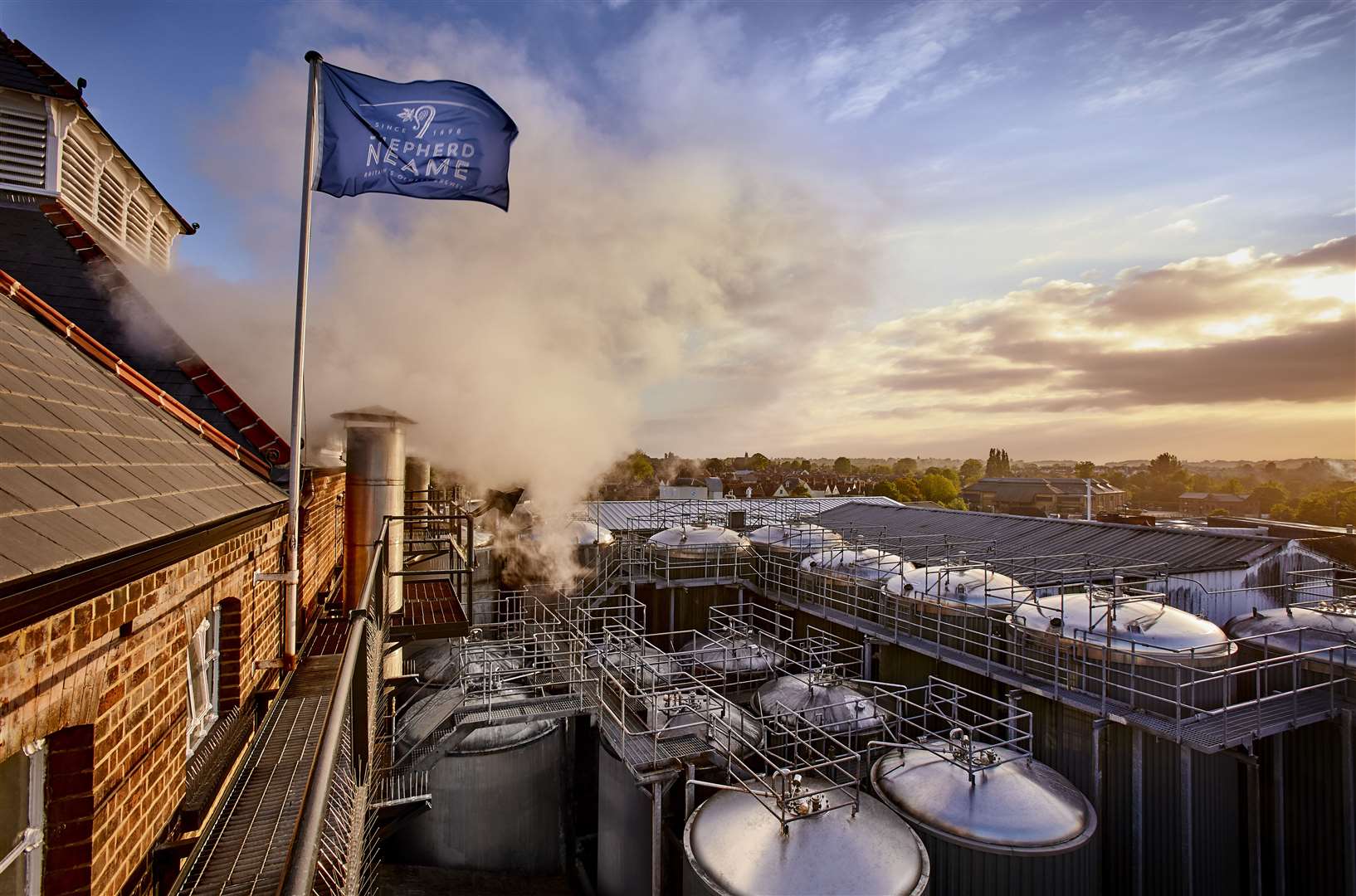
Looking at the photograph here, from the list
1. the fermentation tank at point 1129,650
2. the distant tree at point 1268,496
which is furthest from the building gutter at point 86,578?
the distant tree at point 1268,496

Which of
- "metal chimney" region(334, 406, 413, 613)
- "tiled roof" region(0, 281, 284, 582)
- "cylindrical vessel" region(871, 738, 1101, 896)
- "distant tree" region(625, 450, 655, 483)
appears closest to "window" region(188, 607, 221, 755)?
"tiled roof" region(0, 281, 284, 582)

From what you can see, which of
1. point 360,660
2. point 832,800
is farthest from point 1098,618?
point 360,660

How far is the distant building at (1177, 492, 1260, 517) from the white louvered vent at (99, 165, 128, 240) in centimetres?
7656

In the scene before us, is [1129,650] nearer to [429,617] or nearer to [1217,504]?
[429,617]

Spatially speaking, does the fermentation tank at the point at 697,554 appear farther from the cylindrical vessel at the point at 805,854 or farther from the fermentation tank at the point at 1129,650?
the cylindrical vessel at the point at 805,854

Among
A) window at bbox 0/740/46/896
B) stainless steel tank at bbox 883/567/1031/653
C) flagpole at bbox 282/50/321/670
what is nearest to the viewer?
window at bbox 0/740/46/896

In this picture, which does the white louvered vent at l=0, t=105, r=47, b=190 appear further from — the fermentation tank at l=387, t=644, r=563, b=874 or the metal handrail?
the metal handrail

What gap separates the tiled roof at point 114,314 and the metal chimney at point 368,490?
2.06 meters

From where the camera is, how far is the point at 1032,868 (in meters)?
7.87

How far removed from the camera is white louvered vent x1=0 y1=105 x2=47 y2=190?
28.4ft

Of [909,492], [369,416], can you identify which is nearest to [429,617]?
[369,416]

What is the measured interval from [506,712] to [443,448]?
4.65 m

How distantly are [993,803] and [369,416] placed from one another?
9230 mm

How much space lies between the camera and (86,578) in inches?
90.0
